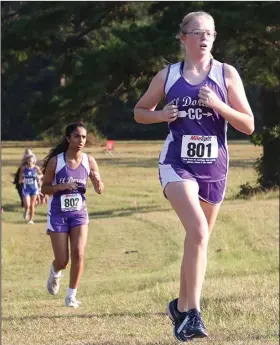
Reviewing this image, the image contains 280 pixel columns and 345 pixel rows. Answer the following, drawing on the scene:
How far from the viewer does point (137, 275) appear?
16500 millimetres

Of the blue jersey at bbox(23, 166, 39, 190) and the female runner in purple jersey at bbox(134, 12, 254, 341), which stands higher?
the female runner in purple jersey at bbox(134, 12, 254, 341)

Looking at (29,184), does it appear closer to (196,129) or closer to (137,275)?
(137,275)

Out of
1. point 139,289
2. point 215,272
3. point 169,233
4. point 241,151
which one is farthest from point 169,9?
point 241,151

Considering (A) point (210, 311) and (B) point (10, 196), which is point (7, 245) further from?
(B) point (10, 196)

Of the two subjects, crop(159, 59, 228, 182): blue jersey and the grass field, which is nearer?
crop(159, 59, 228, 182): blue jersey

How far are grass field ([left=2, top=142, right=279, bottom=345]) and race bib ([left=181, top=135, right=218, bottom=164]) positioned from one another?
126 centimetres

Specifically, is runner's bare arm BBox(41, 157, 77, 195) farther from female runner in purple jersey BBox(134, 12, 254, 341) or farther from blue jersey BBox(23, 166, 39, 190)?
blue jersey BBox(23, 166, 39, 190)

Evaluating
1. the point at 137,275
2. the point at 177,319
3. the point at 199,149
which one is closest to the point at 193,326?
the point at 177,319

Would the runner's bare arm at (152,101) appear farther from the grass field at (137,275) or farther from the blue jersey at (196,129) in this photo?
the grass field at (137,275)

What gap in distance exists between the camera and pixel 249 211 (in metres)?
24.3

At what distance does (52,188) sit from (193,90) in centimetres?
443

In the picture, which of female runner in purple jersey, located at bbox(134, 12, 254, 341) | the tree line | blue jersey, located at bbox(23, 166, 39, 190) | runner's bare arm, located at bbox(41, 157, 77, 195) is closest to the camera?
female runner in purple jersey, located at bbox(134, 12, 254, 341)

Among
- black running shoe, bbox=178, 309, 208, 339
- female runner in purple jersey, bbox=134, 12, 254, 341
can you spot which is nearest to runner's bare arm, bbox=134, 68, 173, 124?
female runner in purple jersey, bbox=134, 12, 254, 341

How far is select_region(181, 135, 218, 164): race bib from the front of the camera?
6453mm
